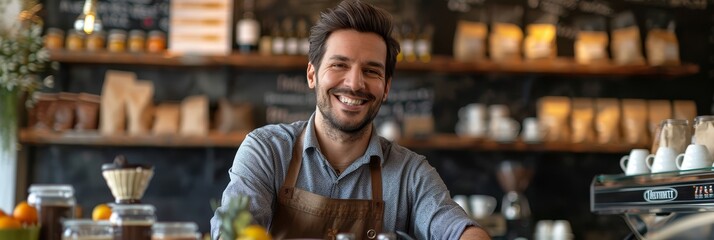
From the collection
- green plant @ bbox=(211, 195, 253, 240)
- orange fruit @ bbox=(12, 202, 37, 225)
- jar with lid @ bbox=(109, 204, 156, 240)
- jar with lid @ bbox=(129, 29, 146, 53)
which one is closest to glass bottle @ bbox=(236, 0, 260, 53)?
jar with lid @ bbox=(129, 29, 146, 53)

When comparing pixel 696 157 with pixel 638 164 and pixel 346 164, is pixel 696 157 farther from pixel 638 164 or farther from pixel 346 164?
pixel 346 164

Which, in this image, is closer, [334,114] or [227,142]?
[334,114]

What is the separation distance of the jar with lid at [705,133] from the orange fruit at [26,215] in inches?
70.2

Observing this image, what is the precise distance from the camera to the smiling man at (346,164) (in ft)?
8.52

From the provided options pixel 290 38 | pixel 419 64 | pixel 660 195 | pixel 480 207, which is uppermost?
pixel 290 38

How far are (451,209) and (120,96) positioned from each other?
3034 mm

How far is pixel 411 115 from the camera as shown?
18.2 feet

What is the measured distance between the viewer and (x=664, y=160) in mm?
2816

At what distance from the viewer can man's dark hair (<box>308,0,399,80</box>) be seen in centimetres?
263

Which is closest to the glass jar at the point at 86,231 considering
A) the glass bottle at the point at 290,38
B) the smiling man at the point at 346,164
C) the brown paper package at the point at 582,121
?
the smiling man at the point at 346,164

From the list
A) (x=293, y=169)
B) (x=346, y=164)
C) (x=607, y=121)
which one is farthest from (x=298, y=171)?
(x=607, y=121)

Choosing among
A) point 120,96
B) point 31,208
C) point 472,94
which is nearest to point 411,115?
point 472,94

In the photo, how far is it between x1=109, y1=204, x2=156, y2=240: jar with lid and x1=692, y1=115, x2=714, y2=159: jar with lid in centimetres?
159

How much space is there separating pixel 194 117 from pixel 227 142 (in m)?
0.22
